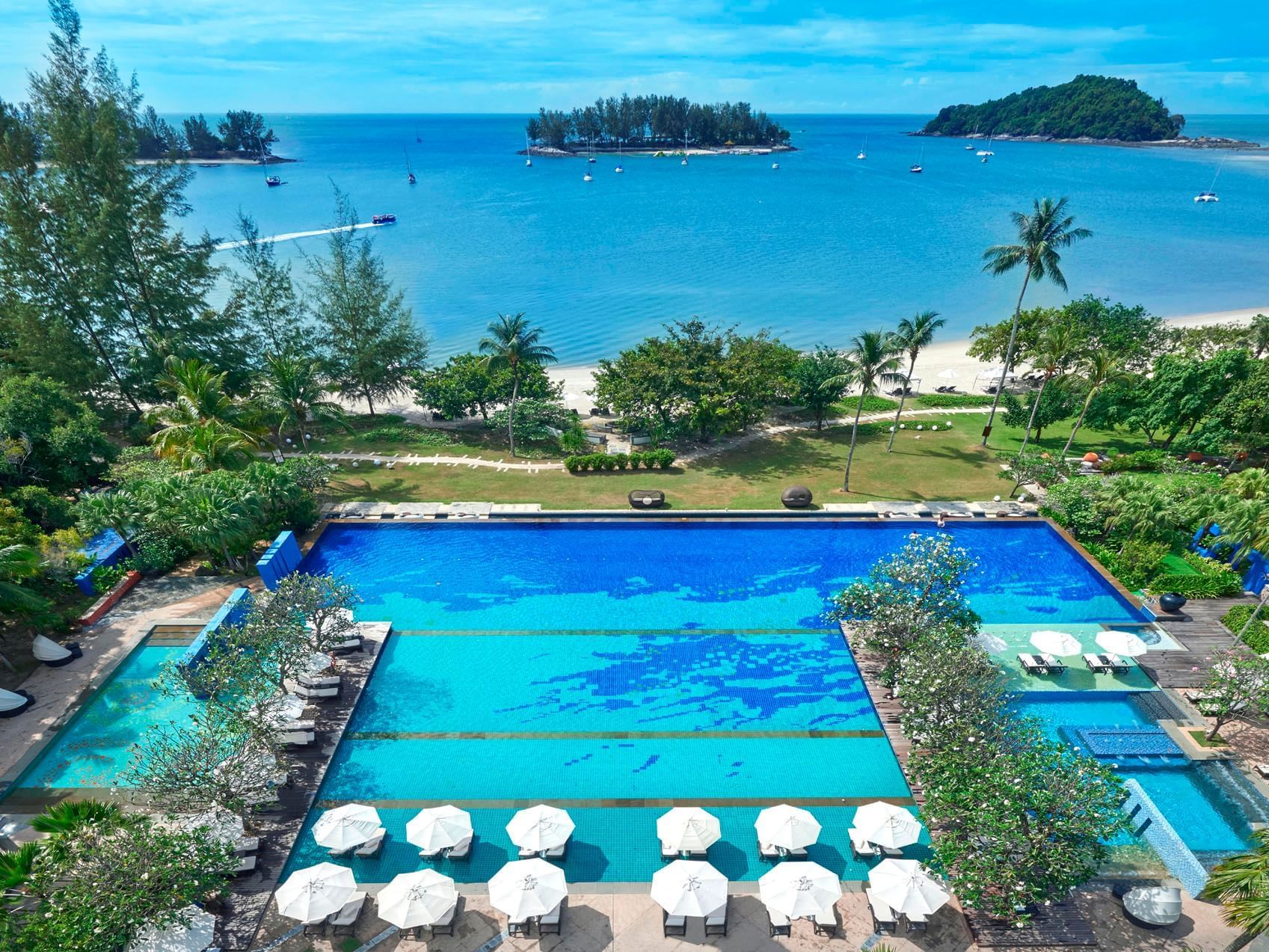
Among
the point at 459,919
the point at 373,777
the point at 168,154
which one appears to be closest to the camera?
the point at 459,919

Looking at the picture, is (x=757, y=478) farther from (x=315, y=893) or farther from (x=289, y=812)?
(x=315, y=893)

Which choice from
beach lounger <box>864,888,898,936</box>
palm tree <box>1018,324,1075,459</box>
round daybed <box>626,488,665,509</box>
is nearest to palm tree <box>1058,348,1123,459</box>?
palm tree <box>1018,324,1075,459</box>

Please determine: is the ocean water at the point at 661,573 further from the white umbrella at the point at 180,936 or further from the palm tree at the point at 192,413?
the white umbrella at the point at 180,936

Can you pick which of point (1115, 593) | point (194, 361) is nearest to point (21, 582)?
point (194, 361)

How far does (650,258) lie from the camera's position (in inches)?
3671

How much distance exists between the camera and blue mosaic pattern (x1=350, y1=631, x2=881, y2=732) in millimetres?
20422

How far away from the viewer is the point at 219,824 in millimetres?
15766

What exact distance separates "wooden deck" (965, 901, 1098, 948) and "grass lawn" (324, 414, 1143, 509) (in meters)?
19.0

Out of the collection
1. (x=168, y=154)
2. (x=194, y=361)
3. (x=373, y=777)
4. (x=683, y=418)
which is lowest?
(x=373, y=777)

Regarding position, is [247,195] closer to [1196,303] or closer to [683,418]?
[683,418]

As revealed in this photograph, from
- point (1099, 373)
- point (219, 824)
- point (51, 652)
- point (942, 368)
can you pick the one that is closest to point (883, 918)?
point (219, 824)

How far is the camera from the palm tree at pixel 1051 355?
120 feet

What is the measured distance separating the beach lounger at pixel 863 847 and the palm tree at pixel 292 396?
106 feet

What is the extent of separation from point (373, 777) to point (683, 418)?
25.3 metres
